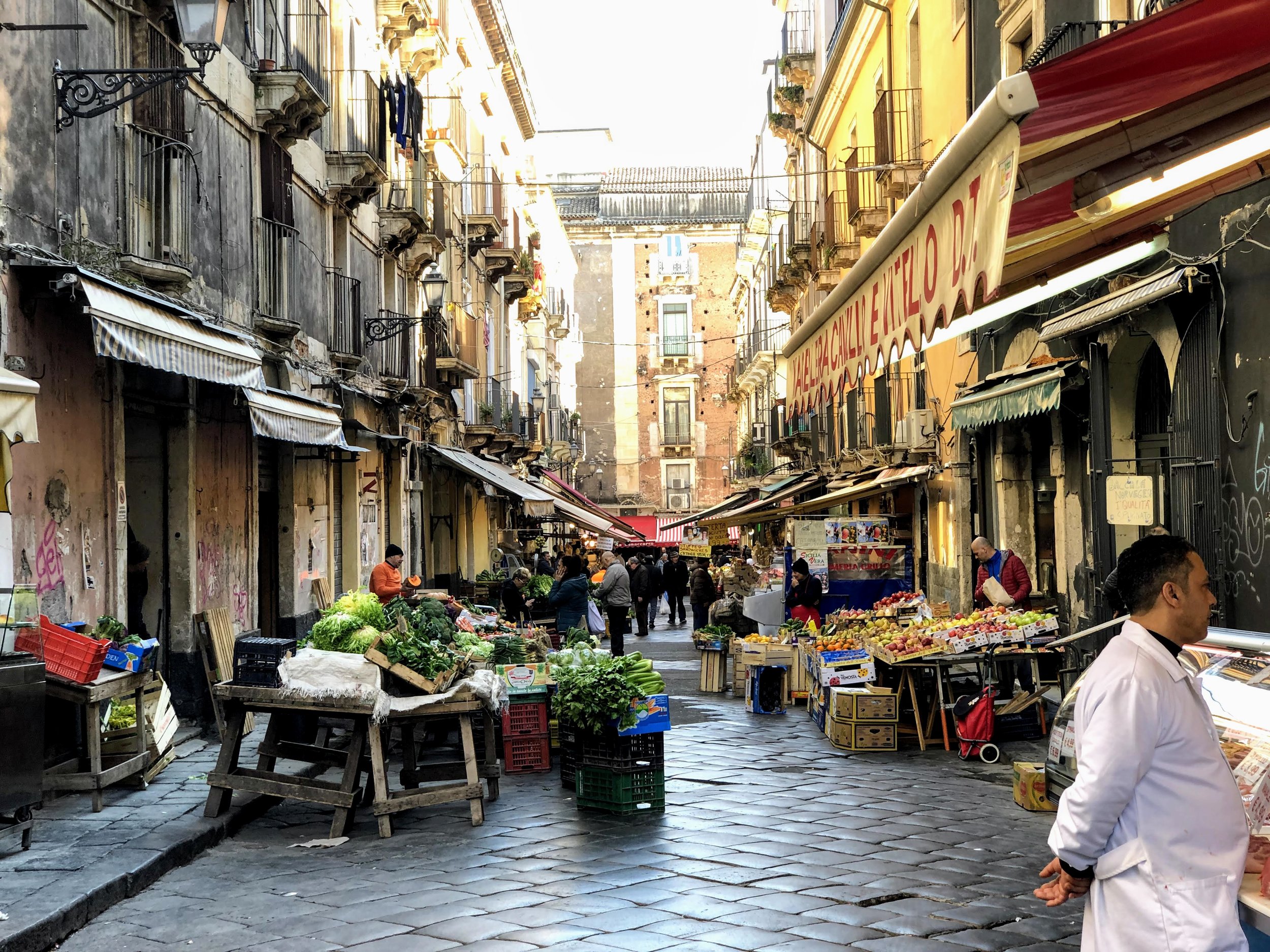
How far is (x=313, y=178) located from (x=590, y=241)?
43.6m

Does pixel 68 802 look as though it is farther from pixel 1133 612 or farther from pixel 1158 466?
pixel 1158 466

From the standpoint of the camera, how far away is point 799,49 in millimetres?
29953

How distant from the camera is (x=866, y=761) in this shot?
392 inches

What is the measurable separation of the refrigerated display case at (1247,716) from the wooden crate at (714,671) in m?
10.1

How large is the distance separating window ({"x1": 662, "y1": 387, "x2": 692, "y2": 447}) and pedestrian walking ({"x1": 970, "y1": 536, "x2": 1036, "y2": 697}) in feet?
149

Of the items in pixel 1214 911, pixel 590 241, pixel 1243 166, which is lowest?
pixel 1214 911

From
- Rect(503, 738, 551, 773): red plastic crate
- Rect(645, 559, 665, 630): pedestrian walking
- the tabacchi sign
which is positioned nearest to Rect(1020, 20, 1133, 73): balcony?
the tabacchi sign

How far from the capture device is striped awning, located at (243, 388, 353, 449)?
10.9 m

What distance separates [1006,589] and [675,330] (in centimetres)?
4712

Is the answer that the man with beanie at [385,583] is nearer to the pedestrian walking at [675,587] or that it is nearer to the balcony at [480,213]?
the balcony at [480,213]

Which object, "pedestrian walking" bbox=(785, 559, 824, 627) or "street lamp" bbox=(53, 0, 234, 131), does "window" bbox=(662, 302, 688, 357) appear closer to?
"pedestrian walking" bbox=(785, 559, 824, 627)

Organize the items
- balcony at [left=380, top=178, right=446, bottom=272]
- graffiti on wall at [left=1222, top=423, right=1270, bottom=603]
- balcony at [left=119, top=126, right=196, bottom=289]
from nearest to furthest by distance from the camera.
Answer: graffiti on wall at [left=1222, top=423, right=1270, bottom=603] < balcony at [left=119, top=126, right=196, bottom=289] < balcony at [left=380, top=178, right=446, bottom=272]

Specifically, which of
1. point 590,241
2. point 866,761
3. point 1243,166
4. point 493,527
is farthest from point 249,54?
point 590,241

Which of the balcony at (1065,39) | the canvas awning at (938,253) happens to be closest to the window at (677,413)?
the balcony at (1065,39)
